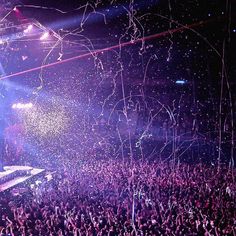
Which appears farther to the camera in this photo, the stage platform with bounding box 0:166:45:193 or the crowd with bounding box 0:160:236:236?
the stage platform with bounding box 0:166:45:193

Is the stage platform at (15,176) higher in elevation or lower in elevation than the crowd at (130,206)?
lower

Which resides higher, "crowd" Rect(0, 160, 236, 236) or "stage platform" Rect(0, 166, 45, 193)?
"crowd" Rect(0, 160, 236, 236)

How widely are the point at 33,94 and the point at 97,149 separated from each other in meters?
6.82

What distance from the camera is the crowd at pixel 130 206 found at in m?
6.74

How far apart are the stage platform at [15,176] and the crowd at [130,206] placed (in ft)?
8.09

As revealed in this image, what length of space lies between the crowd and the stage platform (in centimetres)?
247

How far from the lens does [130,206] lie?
8172mm

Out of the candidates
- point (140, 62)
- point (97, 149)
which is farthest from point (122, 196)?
point (140, 62)

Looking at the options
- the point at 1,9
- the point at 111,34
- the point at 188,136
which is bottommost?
the point at 188,136

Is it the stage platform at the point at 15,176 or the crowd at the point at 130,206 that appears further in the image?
the stage platform at the point at 15,176

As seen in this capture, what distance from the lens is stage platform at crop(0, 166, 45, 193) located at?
519 inches

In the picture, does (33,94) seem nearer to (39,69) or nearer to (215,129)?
(39,69)

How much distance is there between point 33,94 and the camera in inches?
890

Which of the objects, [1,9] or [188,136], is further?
[188,136]
